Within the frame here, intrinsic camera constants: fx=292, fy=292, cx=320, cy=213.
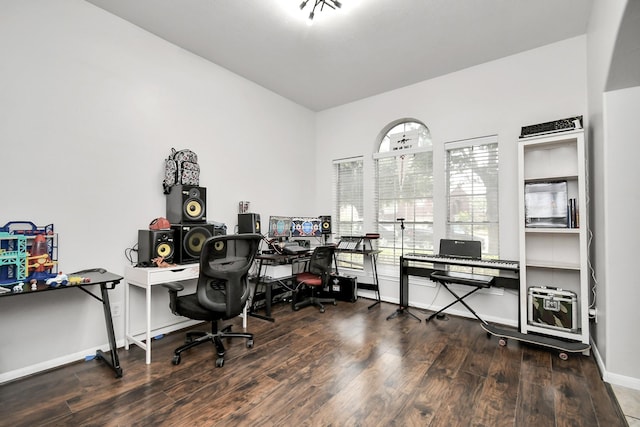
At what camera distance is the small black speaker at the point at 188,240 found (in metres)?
2.95

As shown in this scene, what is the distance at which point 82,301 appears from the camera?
265 centimetres

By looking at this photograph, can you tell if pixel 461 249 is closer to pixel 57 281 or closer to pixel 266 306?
pixel 266 306

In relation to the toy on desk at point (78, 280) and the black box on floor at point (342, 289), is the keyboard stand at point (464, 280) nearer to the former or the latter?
the black box on floor at point (342, 289)

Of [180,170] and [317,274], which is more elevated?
[180,170]

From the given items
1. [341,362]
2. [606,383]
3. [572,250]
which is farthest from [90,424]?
[572,250]

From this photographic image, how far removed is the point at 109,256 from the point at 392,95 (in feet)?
13.9

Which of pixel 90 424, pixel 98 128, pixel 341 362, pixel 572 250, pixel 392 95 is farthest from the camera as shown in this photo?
pixel 392 95

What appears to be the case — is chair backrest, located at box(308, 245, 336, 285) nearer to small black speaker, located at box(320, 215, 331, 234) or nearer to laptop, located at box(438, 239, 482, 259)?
small black speaker, located at box(320, 215, 331, 234)

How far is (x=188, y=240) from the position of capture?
3.00 m

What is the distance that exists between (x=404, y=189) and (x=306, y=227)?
5.32 feet

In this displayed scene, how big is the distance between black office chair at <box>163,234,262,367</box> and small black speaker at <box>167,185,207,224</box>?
693 millimetres

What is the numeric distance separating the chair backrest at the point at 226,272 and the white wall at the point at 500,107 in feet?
8.34

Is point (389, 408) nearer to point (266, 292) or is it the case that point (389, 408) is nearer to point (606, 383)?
point (606, 383)

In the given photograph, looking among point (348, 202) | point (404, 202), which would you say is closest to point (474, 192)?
point (404, 202)
